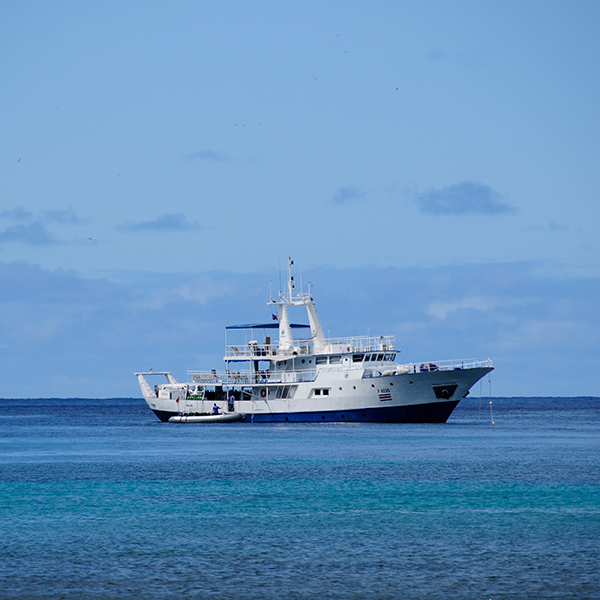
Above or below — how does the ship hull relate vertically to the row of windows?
below

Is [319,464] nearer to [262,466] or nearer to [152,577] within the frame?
[262,466]

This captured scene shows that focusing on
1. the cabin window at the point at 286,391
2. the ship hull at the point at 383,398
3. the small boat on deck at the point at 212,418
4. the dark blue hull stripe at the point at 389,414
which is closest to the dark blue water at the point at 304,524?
the ship hull at the point at 383,398

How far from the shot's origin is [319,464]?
44.0 meters

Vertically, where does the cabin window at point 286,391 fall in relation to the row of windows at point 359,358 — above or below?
below

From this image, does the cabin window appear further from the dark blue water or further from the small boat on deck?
the dark blue water

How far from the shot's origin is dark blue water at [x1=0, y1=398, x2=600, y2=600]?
65.0 feet

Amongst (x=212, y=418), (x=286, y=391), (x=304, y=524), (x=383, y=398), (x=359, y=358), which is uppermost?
(x=359, y=358)

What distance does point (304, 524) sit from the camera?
27.1 meters

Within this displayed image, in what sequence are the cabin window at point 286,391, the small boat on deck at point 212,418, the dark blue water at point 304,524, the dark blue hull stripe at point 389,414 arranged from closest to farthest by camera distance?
1. the dark blue water at point 304,524
2. the dark blue hull stripe at point 389,414
3. the cabin window at point 286,391
4. the small boat on deck at point 212,418

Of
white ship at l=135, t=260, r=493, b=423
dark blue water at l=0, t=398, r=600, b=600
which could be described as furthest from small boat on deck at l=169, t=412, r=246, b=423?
dark blue water at l=0, t=398, r=600, b=600

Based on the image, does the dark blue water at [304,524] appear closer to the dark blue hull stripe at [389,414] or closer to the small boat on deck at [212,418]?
the dark blue hull stripe at [389,414]

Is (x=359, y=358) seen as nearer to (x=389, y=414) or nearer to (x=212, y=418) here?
(x=389, y=414)

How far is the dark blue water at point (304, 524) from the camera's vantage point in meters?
19.8

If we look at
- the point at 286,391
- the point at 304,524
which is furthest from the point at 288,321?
the point at 304,524
